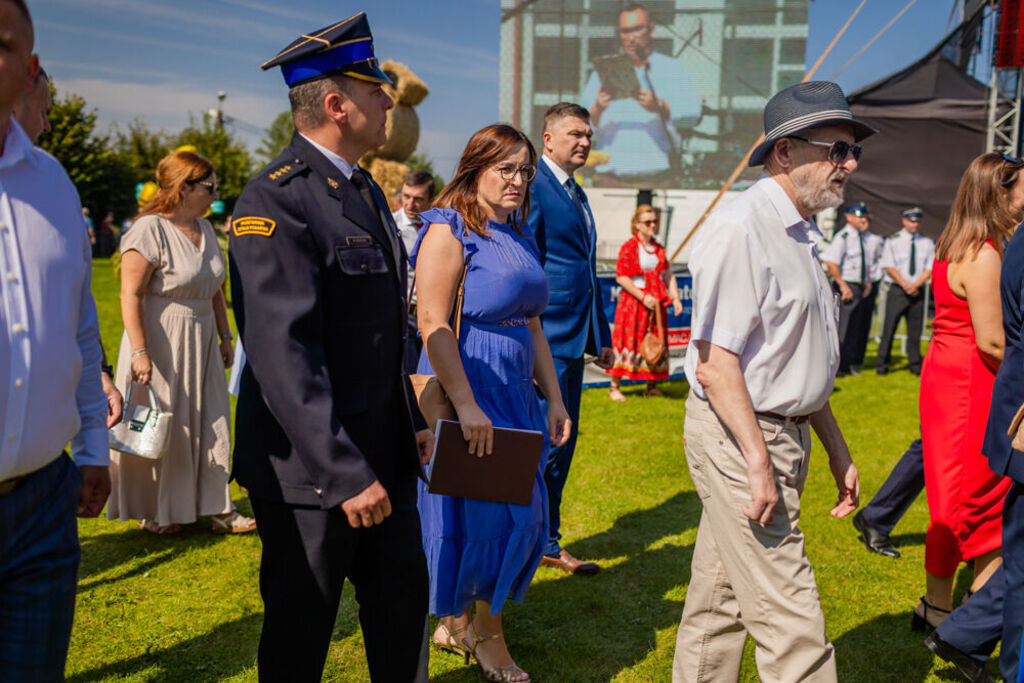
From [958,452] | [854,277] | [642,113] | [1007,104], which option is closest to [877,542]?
[958,452]

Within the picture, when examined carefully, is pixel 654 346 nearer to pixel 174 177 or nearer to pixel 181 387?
pixel 181 387

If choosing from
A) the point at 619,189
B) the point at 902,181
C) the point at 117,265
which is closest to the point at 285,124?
the point at 619,189

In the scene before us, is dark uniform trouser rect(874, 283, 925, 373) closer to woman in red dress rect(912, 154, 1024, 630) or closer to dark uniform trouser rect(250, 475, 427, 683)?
woman in red dress rect(912, 154, 1024, 630)

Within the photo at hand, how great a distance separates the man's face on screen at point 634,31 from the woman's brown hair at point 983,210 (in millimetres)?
20419

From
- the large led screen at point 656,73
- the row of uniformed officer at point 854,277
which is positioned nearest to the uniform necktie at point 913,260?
→ the row of uniformed officer at point 854,277

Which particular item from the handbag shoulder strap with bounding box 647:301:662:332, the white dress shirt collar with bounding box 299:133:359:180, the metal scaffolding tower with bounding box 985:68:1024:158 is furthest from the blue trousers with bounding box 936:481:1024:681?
the metal scaffolding tower with bounding box 985:68:1024:158

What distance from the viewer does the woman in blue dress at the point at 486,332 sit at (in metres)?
3.19

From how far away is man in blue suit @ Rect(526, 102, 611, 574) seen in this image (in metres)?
4.41

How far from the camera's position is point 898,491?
4.91m

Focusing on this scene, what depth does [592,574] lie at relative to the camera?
4668 mm

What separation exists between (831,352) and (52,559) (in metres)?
2.10

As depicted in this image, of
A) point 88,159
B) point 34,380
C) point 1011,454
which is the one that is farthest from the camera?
point 88,159

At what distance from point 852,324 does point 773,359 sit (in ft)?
33.7

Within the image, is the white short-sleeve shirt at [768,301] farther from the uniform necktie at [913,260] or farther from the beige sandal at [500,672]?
the uniform necktie at [913,260]
